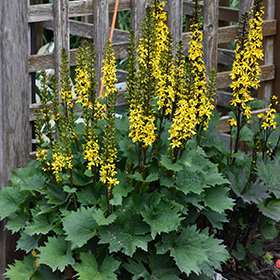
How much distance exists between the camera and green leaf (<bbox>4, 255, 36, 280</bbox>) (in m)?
2.46

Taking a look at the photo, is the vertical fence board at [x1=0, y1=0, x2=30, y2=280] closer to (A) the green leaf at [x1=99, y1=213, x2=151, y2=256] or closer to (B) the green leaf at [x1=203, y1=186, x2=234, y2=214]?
(A) the green leaf at [x1=99, y1=213, x2=151, y2=256]

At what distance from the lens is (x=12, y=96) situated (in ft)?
9.43

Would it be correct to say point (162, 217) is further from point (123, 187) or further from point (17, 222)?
point (17, 222)

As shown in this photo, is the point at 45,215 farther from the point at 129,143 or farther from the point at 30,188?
the point at 129,143

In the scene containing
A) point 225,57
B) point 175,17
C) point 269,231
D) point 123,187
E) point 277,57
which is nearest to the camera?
point 123,187

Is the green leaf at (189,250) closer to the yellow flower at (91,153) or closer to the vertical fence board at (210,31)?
the yellow flower at (91,153)

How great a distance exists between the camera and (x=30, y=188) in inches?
100

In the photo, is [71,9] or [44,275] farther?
[71,9]

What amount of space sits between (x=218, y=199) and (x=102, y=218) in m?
0.72

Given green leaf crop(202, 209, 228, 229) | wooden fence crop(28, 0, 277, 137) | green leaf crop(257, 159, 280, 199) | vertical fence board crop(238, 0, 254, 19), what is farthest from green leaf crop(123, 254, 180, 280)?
vertical fence board crop(238, 0, 254, 19)

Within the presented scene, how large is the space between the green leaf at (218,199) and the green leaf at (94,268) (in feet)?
2.04

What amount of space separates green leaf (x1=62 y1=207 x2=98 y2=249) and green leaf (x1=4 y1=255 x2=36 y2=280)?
1.21 ft

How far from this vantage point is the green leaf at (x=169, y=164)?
226 cm

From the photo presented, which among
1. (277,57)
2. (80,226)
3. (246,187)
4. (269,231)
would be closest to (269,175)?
(246,187)
